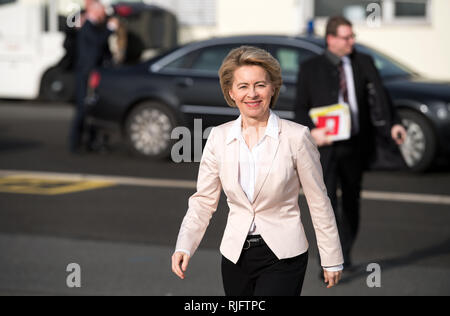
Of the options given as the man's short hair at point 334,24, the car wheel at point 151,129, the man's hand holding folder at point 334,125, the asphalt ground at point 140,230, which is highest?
the man's short hair at point 334,24

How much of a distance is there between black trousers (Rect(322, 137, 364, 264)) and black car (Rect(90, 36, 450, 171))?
15.8ft

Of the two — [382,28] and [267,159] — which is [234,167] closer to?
[267,159]

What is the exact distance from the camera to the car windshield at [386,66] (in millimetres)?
12595

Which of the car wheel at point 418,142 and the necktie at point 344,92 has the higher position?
the necktie at point 344,92

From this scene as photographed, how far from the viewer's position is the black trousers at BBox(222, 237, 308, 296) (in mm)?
4211

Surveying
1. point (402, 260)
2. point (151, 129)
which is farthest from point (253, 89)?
point (151, 129)

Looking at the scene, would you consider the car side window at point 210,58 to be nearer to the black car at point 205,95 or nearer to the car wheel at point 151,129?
the black car at point 205,95

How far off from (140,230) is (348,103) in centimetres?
261

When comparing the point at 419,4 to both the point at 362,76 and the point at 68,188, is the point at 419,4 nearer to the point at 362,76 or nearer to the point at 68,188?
the point at 68,188

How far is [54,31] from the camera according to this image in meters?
21.8

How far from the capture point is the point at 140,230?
8.80m

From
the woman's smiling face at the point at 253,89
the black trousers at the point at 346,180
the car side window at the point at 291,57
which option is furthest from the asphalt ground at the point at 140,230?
the woman's smiling face at the point at 253,89

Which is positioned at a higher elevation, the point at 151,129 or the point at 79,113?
the point at 79,113
